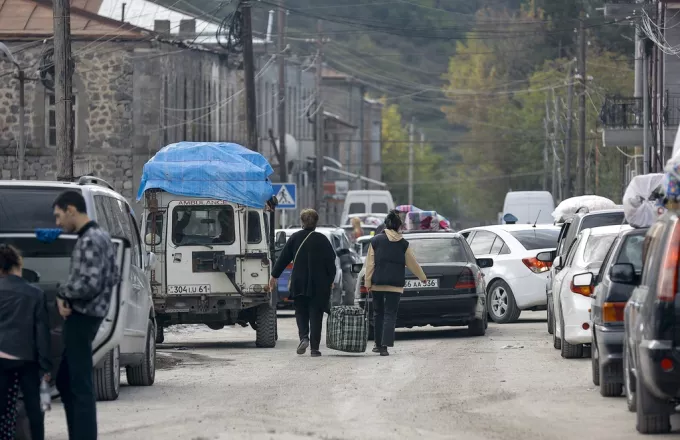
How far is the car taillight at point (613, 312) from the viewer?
12055 millimetres

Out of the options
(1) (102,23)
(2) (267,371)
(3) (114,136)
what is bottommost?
(2) (267,371)

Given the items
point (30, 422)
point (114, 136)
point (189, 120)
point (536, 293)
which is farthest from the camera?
point (189, 120)

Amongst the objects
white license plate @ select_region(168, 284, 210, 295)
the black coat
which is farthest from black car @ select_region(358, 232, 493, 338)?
the black coat

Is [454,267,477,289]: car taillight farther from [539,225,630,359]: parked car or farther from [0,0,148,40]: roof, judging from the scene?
[0,0,148,40]: roof

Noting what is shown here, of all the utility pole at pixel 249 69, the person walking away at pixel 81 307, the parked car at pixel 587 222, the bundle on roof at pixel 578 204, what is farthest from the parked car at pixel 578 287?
the utility pole at pixel 249 69

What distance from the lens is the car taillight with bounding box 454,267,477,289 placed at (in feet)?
66.7

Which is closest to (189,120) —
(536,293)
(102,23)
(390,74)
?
(102,23)

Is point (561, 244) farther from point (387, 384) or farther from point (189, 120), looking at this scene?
point (189, 120)

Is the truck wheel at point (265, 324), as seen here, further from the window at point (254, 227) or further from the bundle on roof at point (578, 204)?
the bundle on roof at point (578, 204)

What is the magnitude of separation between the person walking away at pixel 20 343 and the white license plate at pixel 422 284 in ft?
37.0

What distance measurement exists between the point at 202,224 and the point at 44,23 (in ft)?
84.2

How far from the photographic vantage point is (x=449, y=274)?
66.7ft

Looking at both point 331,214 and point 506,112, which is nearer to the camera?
point 331,214

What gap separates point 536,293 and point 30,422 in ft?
49.9
